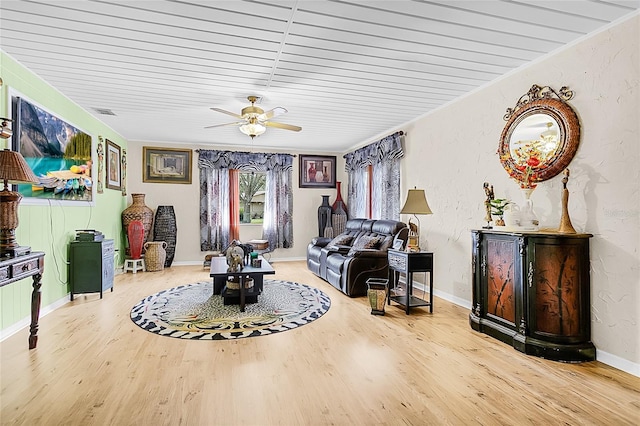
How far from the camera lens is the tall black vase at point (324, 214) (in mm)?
7531

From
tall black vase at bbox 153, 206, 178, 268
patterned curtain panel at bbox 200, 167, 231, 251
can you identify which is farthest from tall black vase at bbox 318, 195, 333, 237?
tall black vase at bbox 153, 206, 178, 268

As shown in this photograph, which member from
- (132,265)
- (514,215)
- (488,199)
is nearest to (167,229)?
(132,265)

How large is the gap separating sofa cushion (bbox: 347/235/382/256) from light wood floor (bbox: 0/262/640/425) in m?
1.62

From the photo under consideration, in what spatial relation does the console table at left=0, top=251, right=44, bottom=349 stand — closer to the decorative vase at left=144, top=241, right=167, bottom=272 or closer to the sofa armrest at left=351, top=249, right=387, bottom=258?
the sofa armrest at left=351, top=249, right=387, bottom=258

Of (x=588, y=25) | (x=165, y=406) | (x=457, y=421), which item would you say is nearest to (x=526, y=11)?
(x=588, y=25)

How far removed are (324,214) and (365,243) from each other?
8.32 feet

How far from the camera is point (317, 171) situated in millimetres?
7816

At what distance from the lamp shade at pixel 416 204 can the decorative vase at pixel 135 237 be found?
464 centimetres

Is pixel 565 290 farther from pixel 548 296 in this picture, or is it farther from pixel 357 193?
pixel 357 193

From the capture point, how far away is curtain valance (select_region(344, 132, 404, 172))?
18.0 ft

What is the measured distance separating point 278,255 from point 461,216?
4425 mm

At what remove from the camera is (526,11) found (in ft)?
7.82

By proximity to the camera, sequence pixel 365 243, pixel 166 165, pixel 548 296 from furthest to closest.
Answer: pixel 166 165, pixel 365 243, pixel 548 296

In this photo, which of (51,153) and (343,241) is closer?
(51,153)
